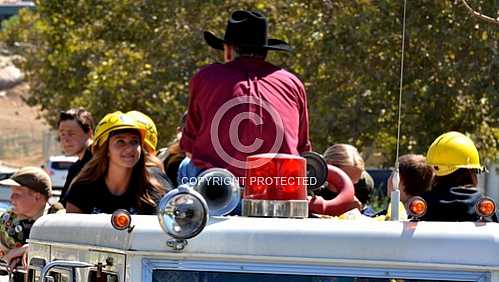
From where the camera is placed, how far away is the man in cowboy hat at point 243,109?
6105mm

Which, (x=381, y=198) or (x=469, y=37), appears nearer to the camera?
(x=469, y=37)

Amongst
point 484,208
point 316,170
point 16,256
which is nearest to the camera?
point 484,208

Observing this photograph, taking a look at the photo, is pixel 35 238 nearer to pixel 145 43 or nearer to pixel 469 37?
pixel 469 37

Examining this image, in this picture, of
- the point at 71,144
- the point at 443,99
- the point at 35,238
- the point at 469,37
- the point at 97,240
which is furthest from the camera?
the point at 443,99

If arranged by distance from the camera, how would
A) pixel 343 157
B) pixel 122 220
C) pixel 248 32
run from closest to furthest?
pixel 122 220, pixel 248 32, pixel 343 157

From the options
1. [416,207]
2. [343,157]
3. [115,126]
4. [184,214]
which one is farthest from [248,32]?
[343,157]

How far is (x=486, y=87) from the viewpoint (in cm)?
1672

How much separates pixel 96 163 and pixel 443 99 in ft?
38.3

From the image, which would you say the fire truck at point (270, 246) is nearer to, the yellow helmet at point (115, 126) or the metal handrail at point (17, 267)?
the metal handrail at point (17, 267)

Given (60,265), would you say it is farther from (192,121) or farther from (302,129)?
(302,129)

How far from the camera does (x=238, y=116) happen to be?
6141 millimetres

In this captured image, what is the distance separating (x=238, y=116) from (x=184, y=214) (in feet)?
6.18

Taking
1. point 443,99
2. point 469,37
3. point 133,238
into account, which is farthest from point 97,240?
point 443,99

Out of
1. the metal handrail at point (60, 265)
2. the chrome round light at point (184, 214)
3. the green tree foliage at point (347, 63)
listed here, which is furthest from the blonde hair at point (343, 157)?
the green tree foliage at point (347, 63)
